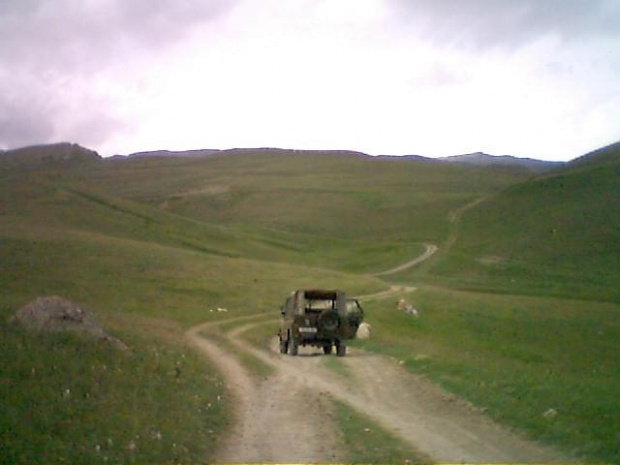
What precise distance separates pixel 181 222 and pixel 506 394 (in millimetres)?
83194

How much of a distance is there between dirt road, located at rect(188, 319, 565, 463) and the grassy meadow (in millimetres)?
498

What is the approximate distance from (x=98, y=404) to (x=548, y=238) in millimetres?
90378

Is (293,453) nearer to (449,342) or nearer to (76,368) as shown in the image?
(76,368)

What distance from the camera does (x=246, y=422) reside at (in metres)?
15.4

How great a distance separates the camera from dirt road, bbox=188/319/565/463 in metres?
12.6

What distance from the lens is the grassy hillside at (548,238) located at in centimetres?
7388

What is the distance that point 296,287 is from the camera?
56.9 metres

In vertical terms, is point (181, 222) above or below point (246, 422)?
above

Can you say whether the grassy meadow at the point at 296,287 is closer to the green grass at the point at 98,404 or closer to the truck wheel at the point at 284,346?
the green grass at the point at 98,404

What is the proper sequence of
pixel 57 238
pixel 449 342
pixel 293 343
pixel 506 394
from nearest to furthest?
pixel 506 394
pixel 293 343
pixel 449 342
pixel 57 238

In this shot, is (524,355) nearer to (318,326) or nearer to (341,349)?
(341,349)

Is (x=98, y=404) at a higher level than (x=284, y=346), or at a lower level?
higher

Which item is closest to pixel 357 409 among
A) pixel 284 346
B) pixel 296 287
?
pixel 284 346

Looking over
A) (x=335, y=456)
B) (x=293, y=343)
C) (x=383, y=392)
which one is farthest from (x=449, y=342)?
(x=335, y=456)
